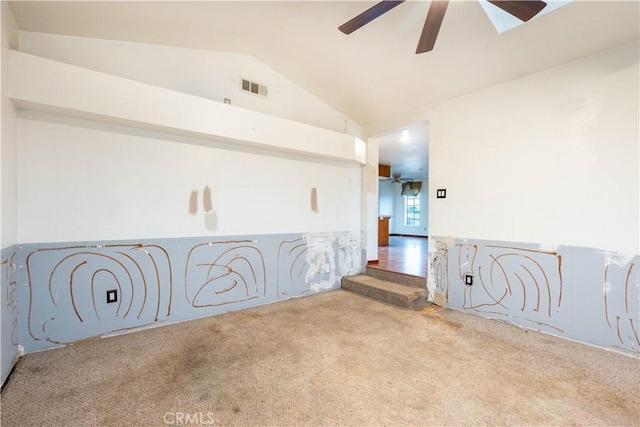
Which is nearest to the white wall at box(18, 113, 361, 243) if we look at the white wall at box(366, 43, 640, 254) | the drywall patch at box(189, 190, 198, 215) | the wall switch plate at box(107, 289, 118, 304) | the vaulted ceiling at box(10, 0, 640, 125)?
the drywall patch at box(189, 190, 198, 215)

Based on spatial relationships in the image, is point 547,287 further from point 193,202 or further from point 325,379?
point 193,202

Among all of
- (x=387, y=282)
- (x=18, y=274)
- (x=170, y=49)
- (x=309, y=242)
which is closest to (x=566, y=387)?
(x=387, y=282)

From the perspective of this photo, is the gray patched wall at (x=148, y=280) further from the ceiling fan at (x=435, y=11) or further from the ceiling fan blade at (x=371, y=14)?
the ceiling fan at (x=435, y=11)

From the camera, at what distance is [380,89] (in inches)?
143

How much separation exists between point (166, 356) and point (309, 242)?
2.23m

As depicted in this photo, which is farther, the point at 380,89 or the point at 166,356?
the point at 380,89

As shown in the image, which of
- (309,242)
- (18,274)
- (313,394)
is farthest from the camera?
(309,242)

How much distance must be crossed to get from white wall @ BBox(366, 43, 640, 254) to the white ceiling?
0.21 m

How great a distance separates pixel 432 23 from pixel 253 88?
225 centimetres

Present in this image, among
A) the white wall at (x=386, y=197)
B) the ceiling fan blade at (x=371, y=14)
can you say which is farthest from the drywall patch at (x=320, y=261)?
the white wall at (x=386, y=197)

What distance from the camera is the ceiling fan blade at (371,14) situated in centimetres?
187

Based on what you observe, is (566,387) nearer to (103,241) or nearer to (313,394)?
(313,394)

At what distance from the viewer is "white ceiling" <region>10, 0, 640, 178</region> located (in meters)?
2.25

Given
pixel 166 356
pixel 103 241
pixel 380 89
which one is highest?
pixel 380 89
